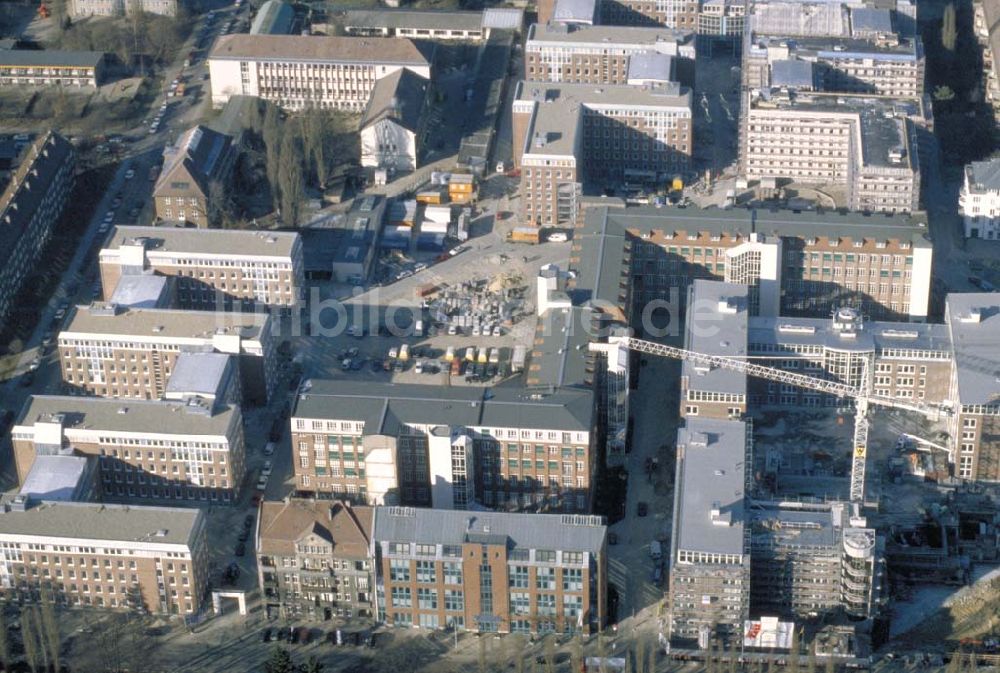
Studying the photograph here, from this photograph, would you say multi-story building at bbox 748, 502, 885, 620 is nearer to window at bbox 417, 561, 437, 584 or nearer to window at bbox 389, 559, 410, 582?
window at bbox 417, 561, 437, 584

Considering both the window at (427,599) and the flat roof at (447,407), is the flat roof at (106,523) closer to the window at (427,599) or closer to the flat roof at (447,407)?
the flat roof at (447,407)

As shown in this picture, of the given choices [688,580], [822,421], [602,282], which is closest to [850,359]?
[822,421]

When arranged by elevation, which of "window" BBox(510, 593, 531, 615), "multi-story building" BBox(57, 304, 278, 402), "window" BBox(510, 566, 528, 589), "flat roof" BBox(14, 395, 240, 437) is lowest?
"window" BBox(510, 593, 531, 615)

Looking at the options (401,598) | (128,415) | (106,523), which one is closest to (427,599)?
(401,598)

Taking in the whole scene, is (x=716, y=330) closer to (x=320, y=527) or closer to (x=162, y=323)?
(x=320, y=527)

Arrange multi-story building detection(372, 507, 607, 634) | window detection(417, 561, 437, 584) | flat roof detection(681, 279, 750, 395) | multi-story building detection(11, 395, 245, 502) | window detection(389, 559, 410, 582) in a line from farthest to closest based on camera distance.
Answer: flat roof detection(681, 279, 750, 395), multi-story building detection(11, 395, 245, 502), window detection(389, 559, 410, 582), window detection(417, 561, 437, 584), multi-story building detection(372, 507, 607, 634)

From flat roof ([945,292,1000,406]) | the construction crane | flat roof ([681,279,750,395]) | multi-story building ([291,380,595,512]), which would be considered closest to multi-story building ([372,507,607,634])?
multi-story building ([291,380,595,512])
